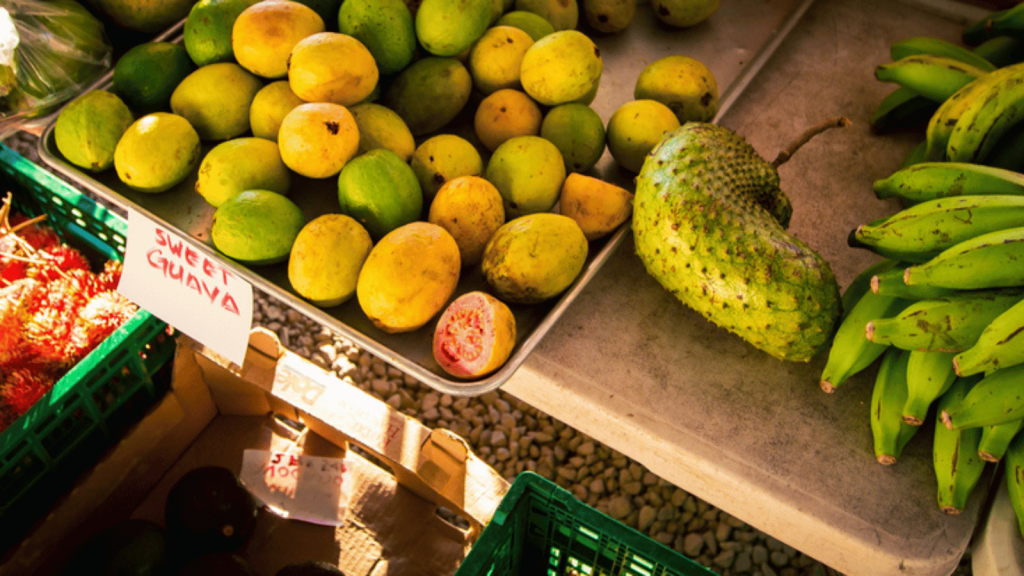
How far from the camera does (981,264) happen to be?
2.82 ft

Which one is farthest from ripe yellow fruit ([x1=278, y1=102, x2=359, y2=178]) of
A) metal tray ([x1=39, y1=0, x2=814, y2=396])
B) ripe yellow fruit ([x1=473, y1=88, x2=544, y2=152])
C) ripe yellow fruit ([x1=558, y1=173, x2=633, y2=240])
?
ripe yellow fruit ([x1=558, y1=173, x2=633, y2=240])

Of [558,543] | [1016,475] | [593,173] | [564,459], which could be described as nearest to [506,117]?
[593,173]

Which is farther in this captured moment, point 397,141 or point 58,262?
point 58,262

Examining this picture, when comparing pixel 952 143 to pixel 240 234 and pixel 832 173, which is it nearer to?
pixel 832 173

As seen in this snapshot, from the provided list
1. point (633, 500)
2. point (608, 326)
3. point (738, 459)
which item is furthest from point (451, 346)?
point (633, 500)

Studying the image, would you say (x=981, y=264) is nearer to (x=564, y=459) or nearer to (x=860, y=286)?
(x=860, y=286)

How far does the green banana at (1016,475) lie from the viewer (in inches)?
34.9

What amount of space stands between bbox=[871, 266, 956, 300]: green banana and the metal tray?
1.23 feet

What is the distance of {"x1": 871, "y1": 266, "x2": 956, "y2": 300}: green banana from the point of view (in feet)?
3.14

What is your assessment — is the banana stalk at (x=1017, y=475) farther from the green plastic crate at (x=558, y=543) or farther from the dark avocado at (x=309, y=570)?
the dark avocado at (x=309, y=570)

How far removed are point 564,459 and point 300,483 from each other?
2.50 ft

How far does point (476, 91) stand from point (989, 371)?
94 centimetres

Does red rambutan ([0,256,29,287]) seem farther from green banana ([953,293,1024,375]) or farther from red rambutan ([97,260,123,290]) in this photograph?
green banana ([953,293,1024,375])

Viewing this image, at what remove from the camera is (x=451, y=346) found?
3.10 feet
